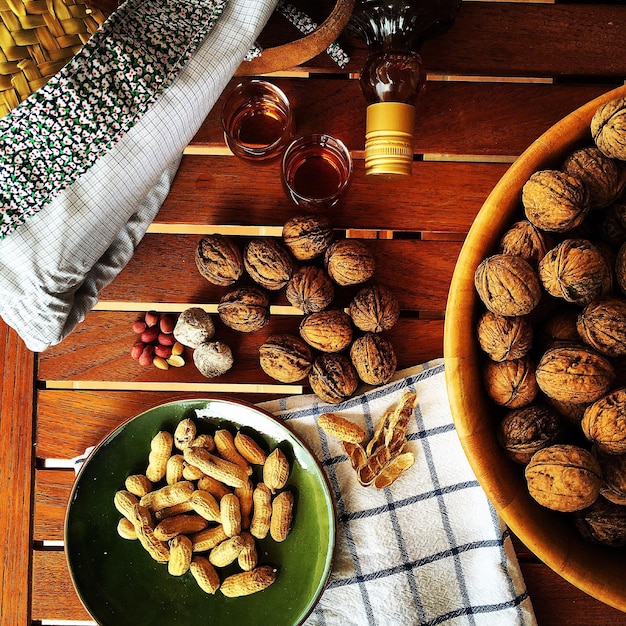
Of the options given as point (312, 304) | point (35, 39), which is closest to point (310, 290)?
point (312, 304)

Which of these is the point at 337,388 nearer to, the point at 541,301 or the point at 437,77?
the point at 541,301

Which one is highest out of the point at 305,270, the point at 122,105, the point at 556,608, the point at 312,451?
the point at 122,105

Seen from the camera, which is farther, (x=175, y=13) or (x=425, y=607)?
(x=425, y=607)

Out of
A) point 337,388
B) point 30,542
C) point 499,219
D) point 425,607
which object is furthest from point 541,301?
point 30,542

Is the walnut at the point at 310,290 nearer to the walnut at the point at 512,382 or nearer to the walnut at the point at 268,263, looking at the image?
the walnut at the point at 268,263

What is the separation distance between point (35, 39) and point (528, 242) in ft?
1.90

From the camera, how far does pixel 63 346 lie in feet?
3.23

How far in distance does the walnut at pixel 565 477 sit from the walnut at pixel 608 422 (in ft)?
0.07

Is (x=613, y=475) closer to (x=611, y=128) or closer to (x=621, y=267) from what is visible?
(x=621, y=267)

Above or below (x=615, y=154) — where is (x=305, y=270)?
below

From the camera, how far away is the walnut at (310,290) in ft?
3.00

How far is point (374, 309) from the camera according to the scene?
91 cm

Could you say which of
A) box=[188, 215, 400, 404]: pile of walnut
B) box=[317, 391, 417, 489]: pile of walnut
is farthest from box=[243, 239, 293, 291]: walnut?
box=[317, 391, 417, 489]: pile of walnut

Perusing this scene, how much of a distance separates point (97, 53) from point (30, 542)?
2.40ft
